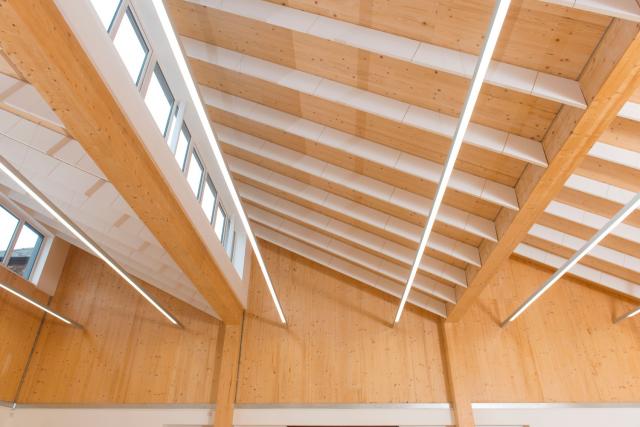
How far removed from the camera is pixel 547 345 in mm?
9164

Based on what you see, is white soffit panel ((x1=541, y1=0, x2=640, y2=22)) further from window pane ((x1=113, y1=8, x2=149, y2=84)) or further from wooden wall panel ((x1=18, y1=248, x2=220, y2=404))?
wooden wall panel ((x1=18, y1=248, x2=220, y2=404))

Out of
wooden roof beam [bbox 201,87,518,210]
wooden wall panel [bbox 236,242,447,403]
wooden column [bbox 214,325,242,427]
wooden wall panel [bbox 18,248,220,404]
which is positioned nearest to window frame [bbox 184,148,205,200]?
wooden roof beam [bbox 201,87,518,210]

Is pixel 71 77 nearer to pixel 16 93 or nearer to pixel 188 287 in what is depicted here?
pixel 16 93

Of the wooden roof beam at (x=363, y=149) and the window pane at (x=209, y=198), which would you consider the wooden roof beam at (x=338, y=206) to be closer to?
the window pane at (x=209, y=198)

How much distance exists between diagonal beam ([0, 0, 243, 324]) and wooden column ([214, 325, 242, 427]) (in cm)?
289

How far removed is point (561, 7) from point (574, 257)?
12.0ft

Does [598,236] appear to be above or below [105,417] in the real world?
above

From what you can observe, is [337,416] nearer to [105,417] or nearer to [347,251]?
[347,251]

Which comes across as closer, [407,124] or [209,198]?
[407,124]

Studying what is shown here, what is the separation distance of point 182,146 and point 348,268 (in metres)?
4.30

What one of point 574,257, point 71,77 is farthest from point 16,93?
point 574,257

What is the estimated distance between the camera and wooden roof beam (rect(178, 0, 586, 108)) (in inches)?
189

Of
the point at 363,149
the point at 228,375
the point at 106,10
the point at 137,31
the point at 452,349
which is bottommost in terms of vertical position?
the point at 228,375

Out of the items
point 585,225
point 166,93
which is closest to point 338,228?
point 166,93
